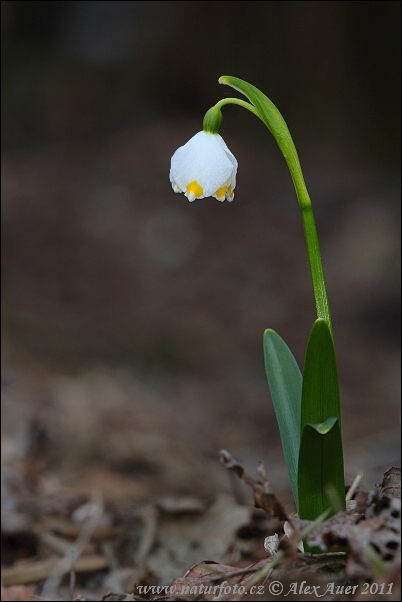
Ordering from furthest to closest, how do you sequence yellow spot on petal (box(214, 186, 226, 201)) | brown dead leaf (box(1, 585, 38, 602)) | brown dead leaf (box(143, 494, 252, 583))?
brown dead leaf (box(143, 494, 252, 583)) < brown dead leaf (box(1, 585, 38, 602)) < yellow spot on petal (box(214, 186, 226, 201))

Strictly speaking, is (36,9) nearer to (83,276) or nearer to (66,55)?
(66,55)

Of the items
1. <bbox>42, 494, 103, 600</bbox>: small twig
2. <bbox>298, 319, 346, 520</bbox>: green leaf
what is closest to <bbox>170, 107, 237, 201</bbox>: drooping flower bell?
<bbox>298, 319, 346, 520</bbox>: green leaf

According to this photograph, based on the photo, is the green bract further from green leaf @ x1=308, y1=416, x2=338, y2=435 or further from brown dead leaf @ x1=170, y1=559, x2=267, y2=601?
brown dead leaf @ x1=170, y1=559, x2=267, y2=601

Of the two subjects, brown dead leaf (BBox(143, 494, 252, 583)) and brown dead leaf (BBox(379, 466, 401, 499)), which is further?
brown dead leaf (BBox(143, 494, 252, 583))

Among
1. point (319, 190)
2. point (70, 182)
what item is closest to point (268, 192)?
point (319, 190)

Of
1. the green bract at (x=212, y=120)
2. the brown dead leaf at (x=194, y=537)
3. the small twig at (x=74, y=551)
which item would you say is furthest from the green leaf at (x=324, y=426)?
the brown dead leaf at (x=194, y=537)

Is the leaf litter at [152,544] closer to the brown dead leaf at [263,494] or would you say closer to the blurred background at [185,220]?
the brown dead leaf at [263,494]
